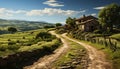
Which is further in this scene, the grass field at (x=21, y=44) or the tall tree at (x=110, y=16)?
the tall tree at (x=110, y=16)

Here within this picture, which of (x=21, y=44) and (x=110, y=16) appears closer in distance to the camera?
(x=21, y=44)

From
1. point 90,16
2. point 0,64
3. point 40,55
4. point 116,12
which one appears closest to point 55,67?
point 0,64

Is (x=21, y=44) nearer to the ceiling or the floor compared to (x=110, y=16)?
nearer to the floor

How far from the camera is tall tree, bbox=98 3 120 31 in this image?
295 feet

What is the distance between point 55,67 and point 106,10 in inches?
2876

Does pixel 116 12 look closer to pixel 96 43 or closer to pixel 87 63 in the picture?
pixel 96 43

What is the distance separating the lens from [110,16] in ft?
296

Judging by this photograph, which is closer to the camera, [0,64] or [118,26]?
[0,64]

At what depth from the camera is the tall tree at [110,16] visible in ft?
295

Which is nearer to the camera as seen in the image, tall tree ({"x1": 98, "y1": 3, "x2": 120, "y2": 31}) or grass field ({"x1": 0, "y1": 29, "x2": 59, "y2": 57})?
grass field ({"x1": 0, "y1": 29, "x2": 59, "y2": 57})

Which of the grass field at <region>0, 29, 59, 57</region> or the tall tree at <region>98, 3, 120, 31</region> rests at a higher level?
the tall tree at <region>98, 3, 120, 31</region>

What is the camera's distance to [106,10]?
3661 inches

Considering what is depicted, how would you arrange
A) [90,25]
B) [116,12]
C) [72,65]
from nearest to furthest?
[72,65]
[116,12]
[90,25]

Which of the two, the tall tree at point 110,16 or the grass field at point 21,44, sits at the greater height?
the tall tree at point 110,16
